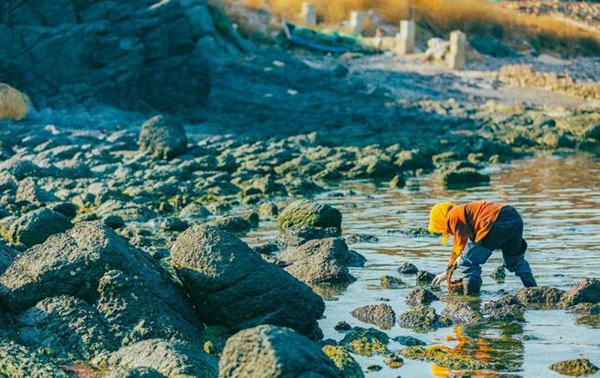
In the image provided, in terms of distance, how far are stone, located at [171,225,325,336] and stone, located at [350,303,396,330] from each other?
2.96 feet

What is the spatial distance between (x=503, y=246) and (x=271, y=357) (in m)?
6.15

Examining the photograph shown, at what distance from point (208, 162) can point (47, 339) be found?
68.5 ft

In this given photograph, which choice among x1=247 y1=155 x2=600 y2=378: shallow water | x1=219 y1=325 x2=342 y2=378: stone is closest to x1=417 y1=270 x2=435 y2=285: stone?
x1=247 y1=155 x2=600 y2=378: shallow water

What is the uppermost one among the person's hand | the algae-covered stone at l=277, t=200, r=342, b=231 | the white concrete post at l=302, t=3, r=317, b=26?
the person's hand

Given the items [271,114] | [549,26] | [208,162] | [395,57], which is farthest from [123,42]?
[549,26]

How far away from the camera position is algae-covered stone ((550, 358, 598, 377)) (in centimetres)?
1006

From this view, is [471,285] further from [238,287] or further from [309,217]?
[309,217]

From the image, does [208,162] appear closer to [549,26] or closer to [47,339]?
[47,339]

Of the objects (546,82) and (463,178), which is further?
(546,82)

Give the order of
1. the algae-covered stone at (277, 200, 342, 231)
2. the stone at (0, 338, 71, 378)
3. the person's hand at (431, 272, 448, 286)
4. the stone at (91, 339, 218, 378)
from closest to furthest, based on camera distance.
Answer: the stone at (91, 339, 218, 378)
the stone at (0, 338, 71, 378)
the person's hand at (431, 272, 448, 286)
the algae-covered stone at (277, 200, 342, 231)

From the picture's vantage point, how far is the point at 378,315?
497 inches

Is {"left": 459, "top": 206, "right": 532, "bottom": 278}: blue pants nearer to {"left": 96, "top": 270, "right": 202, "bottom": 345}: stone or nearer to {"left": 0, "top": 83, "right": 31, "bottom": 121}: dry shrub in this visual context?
{"left": 96, "top": 270, "right": 202, "bottom": 345}: stone

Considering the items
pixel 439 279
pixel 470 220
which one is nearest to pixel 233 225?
pixel 439 279

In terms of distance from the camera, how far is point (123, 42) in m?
42.5
